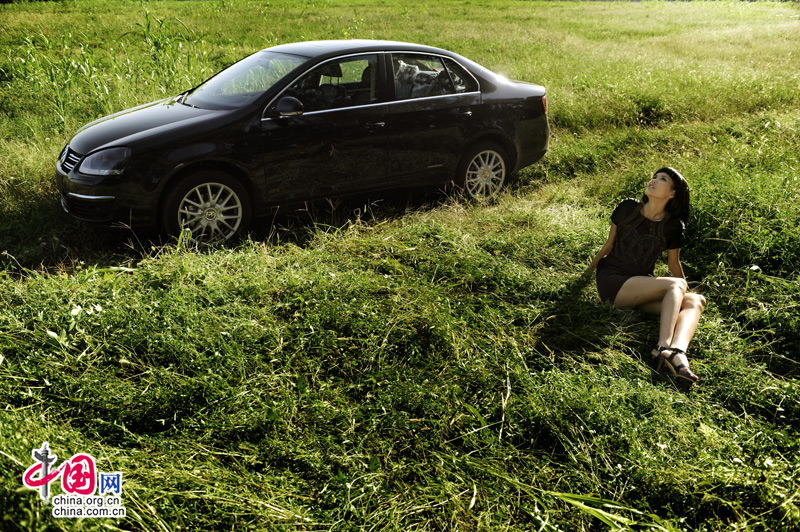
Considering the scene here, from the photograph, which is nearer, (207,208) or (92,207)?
(92,207)

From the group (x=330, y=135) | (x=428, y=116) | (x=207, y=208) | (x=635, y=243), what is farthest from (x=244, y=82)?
(x=635, y=243)

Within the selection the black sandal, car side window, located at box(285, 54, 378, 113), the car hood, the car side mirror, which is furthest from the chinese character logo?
car side window, located at box(285, 54, 378, 113)

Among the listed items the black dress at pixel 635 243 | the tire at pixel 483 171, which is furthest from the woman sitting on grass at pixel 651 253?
the tire at pixel 483 171

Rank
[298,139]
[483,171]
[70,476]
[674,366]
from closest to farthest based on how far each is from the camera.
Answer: [70,476]
[674,366]
[298,139]
[483,171]

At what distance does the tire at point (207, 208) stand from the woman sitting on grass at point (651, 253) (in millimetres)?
3082

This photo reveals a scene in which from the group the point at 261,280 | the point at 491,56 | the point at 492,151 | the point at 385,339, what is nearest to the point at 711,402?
the point at 385,339

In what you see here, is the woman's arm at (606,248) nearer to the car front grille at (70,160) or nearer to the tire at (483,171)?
the tire at (483,171)

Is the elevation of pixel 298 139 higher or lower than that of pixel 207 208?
higher

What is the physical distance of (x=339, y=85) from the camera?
6199 mm

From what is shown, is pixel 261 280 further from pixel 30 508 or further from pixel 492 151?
pixel 492 151

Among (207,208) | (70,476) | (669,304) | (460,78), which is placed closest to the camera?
(70,476)

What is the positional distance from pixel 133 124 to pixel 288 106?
1.36m

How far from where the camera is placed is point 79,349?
3.76 metres

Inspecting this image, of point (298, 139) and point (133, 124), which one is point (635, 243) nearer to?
point (298, 139)
